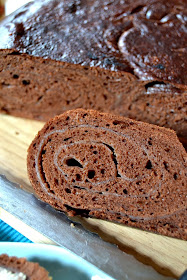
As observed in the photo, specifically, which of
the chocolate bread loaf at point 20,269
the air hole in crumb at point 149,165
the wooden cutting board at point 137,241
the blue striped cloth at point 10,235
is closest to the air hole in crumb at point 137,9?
the air hole in crumb at point 149,165

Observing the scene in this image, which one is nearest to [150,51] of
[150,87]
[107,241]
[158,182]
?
[150,87]

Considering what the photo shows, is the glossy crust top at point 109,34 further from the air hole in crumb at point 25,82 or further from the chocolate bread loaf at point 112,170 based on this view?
the chocolate bread loaf at point 112,170

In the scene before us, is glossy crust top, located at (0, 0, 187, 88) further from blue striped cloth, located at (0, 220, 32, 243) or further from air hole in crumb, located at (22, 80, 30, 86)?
blue striped cloth, located at (0, 220, 32, 243)

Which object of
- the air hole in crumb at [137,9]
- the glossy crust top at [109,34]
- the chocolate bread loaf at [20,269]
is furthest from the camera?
the air hole in crumb at [137,9]

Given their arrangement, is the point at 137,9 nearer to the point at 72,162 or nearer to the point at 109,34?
the point at 109,34

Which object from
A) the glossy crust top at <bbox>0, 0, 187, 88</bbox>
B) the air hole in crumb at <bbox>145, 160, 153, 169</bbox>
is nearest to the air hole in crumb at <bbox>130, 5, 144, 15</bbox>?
the glossy crust top at <bbox>0, 0, 187, 88</bbox>

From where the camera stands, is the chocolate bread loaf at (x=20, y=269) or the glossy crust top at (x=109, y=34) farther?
the glossy crust top at (x=109, y=34)

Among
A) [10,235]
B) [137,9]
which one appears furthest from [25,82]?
[10,235]
